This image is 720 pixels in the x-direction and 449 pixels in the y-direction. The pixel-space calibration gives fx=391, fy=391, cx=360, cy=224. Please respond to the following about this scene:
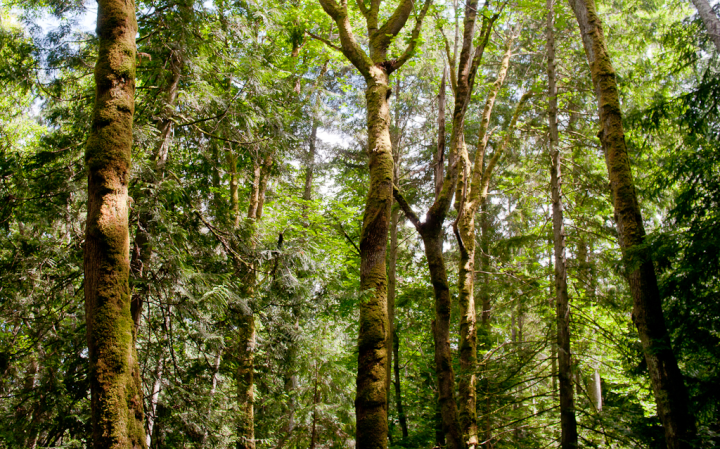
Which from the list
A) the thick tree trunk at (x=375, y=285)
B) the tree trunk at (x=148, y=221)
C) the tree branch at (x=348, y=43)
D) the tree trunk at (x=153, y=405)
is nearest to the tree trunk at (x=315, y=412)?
the tree trunk at (x=153, y=405)

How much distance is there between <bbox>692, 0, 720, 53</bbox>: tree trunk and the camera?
20.1ft

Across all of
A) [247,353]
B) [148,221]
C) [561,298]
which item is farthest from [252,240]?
[561,298]

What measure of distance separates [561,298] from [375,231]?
4.92m

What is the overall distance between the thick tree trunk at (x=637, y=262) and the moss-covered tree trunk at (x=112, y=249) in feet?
15.7

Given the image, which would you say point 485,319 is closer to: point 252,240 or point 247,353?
point 247,353

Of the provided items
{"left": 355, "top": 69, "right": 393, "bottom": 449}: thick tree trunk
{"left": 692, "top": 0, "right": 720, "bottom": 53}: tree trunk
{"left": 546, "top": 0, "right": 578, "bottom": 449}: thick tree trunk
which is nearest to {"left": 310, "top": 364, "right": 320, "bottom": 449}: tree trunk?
{"left": 546, "top": 0, "right": 578, "bottom": 449}: thick tree trunk

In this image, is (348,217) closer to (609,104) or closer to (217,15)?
(217,15)

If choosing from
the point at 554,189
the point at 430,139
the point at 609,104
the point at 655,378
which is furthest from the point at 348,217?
the point at 655,378

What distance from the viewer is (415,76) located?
14.6 m

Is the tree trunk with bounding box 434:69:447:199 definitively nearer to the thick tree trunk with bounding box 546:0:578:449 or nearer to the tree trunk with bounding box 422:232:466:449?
the tree trunk with bounding box 422:232:466:449

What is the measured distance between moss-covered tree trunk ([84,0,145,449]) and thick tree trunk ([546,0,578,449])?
19.6 ft

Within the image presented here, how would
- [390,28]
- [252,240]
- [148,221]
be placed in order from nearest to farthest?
[390,28] < [148,221] < [252,240]

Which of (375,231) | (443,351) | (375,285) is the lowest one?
(443,351)

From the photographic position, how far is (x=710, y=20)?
6.29 m
